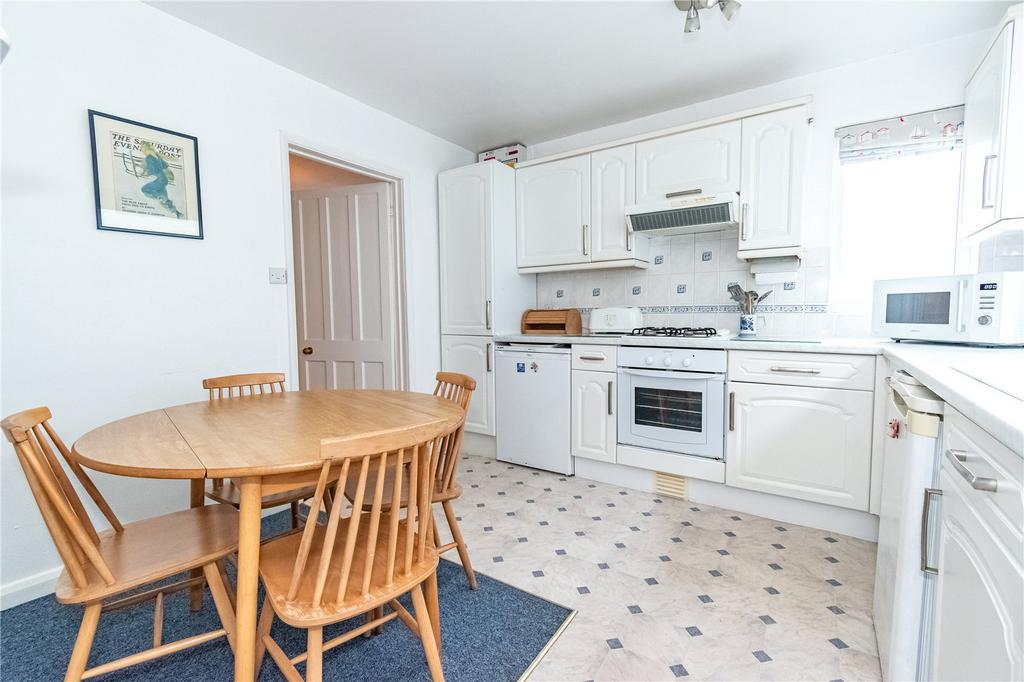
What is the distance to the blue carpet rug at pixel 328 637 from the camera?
148 cm

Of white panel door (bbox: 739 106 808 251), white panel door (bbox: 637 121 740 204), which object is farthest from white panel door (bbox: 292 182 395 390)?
white panel door (bbox: 739 106 808 251)

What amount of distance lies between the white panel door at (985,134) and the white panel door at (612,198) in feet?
5.44

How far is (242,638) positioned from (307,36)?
2.66 meters

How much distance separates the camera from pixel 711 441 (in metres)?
2.66

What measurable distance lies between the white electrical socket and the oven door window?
2.18 metres

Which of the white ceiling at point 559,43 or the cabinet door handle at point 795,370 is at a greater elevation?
the white ceiling at point 559,43

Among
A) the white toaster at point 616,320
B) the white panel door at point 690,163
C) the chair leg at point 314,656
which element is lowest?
the chair leg at point 314,656

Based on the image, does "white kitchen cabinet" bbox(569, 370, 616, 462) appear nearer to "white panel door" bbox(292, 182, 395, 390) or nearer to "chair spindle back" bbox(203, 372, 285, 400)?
"white panel door" bbox(292, 182, 395, 390)

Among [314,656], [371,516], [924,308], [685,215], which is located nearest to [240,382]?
[371,516]

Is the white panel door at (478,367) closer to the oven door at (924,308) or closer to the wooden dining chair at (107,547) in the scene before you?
the wooden dining chair at (107,547)

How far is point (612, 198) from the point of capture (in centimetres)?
323

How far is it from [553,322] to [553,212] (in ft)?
2.70

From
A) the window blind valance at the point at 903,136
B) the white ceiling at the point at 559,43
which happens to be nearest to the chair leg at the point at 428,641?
the white ceiling at the point at 559,43

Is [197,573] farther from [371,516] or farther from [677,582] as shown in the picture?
[677,582]
